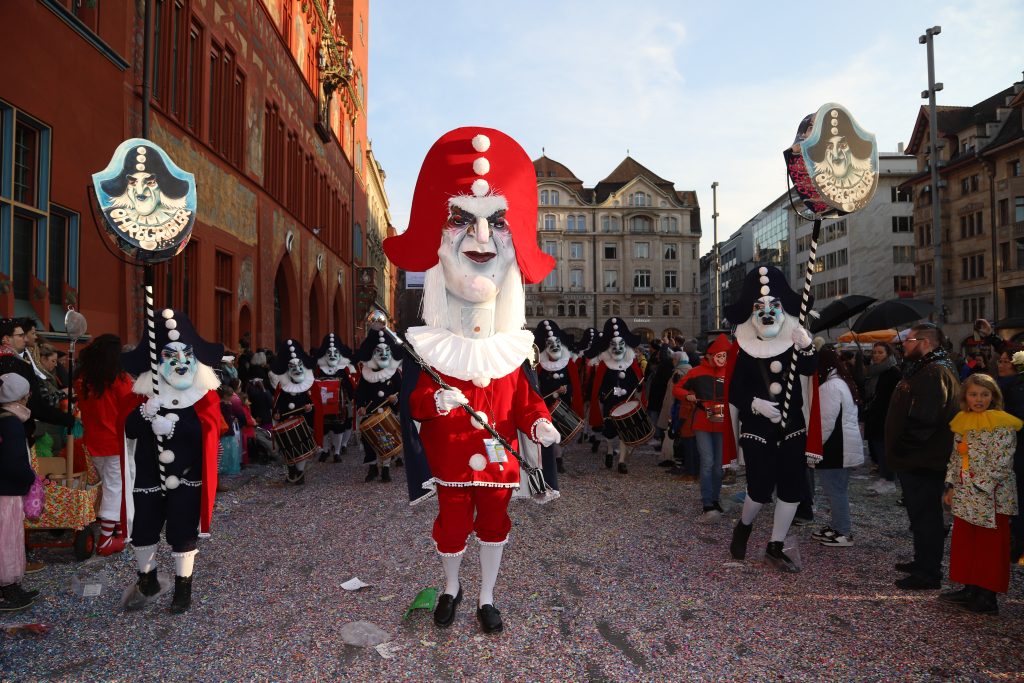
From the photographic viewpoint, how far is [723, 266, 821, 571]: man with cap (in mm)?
5172

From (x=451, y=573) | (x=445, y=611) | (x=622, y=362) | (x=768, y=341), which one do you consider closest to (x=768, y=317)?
(x=768, y=341)

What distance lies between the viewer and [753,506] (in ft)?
17.7

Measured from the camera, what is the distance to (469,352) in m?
4.08

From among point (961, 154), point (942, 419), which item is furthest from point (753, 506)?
point (961, 154)

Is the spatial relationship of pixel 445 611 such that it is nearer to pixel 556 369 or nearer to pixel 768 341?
pixel 768 341

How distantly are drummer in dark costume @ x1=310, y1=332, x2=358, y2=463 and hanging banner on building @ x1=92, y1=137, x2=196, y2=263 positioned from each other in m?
5.54

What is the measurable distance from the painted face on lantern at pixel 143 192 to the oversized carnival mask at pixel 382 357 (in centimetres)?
504

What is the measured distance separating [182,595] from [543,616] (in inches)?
90.8

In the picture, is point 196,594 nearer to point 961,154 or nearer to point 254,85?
point 254,85

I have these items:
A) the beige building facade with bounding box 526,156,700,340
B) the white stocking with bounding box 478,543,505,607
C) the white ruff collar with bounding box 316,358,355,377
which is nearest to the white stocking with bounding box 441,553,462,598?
the white stocking with bounding box 478,543,505,607

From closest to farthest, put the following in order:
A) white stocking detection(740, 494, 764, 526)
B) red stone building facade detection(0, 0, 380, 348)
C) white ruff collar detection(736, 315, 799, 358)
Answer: white ruff collar detection(736, 315, 799, 358)
white stocking detection(740, 494, 764, 526)
red stone building facade detection(0, 0, 380, 348)

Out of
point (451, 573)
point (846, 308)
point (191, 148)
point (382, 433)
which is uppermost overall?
point (191, 148)

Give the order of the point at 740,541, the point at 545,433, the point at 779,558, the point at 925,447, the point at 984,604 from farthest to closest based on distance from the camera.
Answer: the point at 740,541, the point at 779,558, the point at 925,447, the point at 984,604, the point at 545,433

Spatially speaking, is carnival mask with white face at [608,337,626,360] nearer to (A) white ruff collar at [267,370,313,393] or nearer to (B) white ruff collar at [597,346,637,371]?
(B) white ruff collar at [597,346,637,371]
